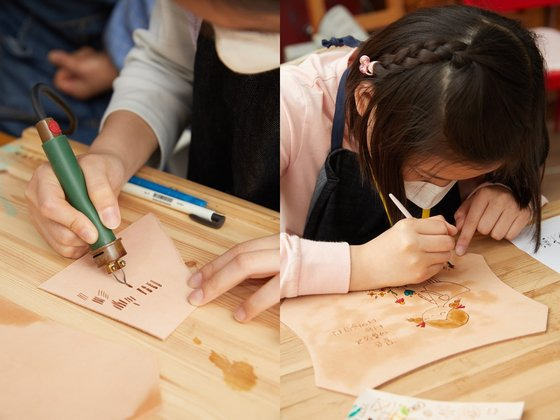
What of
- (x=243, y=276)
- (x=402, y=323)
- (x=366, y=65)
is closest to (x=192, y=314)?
(x=243, y=276)

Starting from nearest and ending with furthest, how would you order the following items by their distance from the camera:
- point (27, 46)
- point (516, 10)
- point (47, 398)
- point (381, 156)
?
point (47, 398) < point (381, 156) < point (27, 46) < point (516, 10)

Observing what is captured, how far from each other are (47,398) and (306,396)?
0.54 feet

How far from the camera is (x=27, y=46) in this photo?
39.5 inches

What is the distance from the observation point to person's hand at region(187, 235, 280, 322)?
478 millimetres

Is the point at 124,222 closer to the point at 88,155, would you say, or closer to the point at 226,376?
the point at 88,155

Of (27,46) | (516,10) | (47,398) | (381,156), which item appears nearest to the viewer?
(47,398)

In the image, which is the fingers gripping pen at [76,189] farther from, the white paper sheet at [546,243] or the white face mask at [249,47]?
the white paper sheet at [546,243]

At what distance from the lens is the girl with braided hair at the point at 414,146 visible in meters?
0.50

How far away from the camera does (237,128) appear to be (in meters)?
0.68

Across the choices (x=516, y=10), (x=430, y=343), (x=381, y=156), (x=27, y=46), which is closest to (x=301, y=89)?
(x=381, y=156)

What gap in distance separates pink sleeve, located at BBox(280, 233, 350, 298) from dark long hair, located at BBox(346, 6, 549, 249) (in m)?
0.10

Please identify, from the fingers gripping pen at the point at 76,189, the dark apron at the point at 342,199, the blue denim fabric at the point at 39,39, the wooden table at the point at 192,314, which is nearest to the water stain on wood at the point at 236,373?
the wooden table at the point at 192,314

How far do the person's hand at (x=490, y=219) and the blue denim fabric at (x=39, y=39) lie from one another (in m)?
0.60

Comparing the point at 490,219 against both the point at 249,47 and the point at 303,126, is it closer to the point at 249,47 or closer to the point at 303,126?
the point at 303,126
